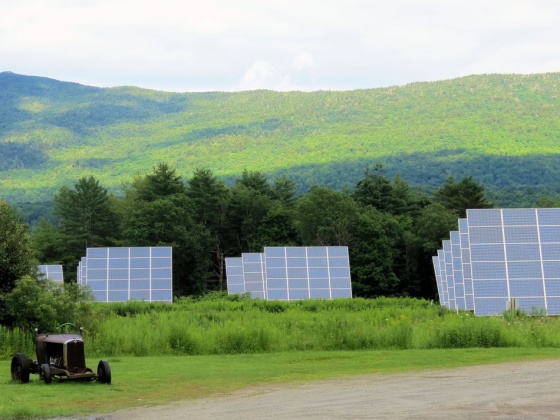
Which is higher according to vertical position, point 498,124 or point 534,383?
point 498,124

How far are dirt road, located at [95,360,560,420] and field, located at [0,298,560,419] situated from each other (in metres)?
0.95

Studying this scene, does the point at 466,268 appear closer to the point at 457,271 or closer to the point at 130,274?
the point at 457,271

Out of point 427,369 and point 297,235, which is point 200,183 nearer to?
point 297,235

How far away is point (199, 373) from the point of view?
19.6 meters

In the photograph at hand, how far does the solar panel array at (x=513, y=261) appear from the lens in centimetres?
3244

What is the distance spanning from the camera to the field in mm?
16906

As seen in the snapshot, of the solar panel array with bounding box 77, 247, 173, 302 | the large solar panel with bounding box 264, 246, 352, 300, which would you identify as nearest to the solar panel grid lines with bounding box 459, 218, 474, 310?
the large solar panel with bounding box 264, 246, 352, 300

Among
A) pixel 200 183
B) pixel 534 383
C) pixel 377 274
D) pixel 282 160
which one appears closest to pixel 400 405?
pixel 534 383

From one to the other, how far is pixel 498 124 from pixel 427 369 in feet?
562

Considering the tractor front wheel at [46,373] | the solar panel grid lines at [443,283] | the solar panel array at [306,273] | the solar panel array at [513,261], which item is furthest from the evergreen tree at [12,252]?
the solar panel grid lines at [443,283]

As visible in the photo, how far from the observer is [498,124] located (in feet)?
607

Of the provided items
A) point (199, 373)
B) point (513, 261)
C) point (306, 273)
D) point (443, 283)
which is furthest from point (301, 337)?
point (443, 283)

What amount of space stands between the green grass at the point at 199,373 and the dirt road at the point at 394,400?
915 mm

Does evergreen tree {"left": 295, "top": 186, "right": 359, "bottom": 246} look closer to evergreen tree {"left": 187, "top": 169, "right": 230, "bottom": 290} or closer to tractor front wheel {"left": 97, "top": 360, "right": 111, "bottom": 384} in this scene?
evergreen tree {"left": 187, "top": 169, "right": 230, "bottom": 290}
